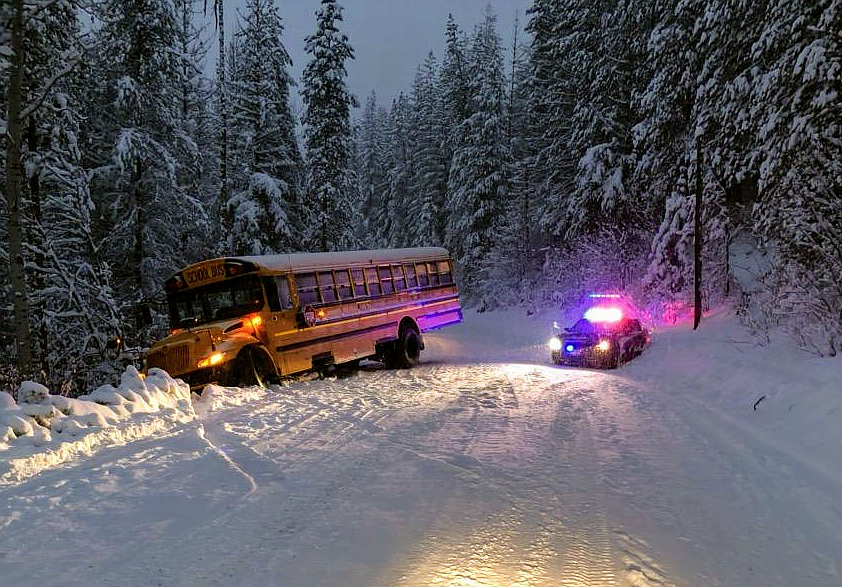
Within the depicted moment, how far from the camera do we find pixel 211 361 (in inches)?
414

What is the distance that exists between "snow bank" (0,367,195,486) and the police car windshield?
406 inches

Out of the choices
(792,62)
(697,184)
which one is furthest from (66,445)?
(697,184)

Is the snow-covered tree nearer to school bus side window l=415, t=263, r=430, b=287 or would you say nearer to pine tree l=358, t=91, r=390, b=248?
school bus side window l=415, t=263, r=430, b=287

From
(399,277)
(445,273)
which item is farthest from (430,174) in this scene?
(399,277)

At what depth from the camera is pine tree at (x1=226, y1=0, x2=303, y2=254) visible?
23.7m

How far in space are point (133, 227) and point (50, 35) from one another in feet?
20.4

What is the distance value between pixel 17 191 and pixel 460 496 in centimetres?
949

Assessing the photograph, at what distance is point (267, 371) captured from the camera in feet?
37.6

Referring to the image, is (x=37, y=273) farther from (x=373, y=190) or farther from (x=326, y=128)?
(x=373, y=190)

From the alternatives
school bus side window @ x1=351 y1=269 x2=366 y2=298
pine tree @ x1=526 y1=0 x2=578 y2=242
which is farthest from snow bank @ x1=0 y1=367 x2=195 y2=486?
pine tree @ x1=526 y1=0 x2=578 y2=242

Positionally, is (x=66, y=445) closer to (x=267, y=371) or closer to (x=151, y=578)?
(x=151, y=578)

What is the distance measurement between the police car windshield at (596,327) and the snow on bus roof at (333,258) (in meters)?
5.02

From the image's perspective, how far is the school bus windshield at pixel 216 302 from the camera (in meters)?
11.6

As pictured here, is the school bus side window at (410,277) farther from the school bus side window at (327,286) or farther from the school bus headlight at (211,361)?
the school bus headlight at (211,361)
